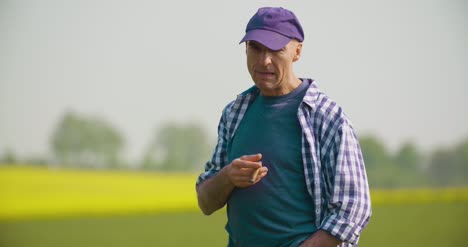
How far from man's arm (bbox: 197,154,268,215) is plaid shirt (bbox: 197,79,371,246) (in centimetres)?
14

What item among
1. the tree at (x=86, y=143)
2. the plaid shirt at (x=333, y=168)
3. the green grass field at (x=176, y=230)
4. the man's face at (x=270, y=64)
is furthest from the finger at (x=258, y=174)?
the tree at (x=86, y=143)

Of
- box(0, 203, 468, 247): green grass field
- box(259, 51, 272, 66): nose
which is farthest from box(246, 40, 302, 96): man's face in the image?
box(0, 203, 468, 247): green grass field

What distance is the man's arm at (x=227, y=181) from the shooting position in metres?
2.00

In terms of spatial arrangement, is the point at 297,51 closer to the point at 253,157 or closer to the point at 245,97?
the point at 245,97

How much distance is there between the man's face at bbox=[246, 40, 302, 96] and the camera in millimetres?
2061

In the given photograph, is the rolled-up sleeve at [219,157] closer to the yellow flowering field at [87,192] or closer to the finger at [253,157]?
the finger at [253,157]

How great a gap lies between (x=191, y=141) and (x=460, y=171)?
352 centimetres

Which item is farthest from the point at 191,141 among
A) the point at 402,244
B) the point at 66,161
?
the point at 402,244

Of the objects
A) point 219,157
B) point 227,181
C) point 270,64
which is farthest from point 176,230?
point 270,64

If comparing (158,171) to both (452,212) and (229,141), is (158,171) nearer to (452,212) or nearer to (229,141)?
(452,212)

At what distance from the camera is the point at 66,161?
8406 mm

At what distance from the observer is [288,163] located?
6.81ft

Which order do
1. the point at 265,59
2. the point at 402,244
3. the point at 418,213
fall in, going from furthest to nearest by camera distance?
the point at 418,213
the point at 402,244
the point at 265,59

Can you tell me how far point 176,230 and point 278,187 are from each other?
249 inches
